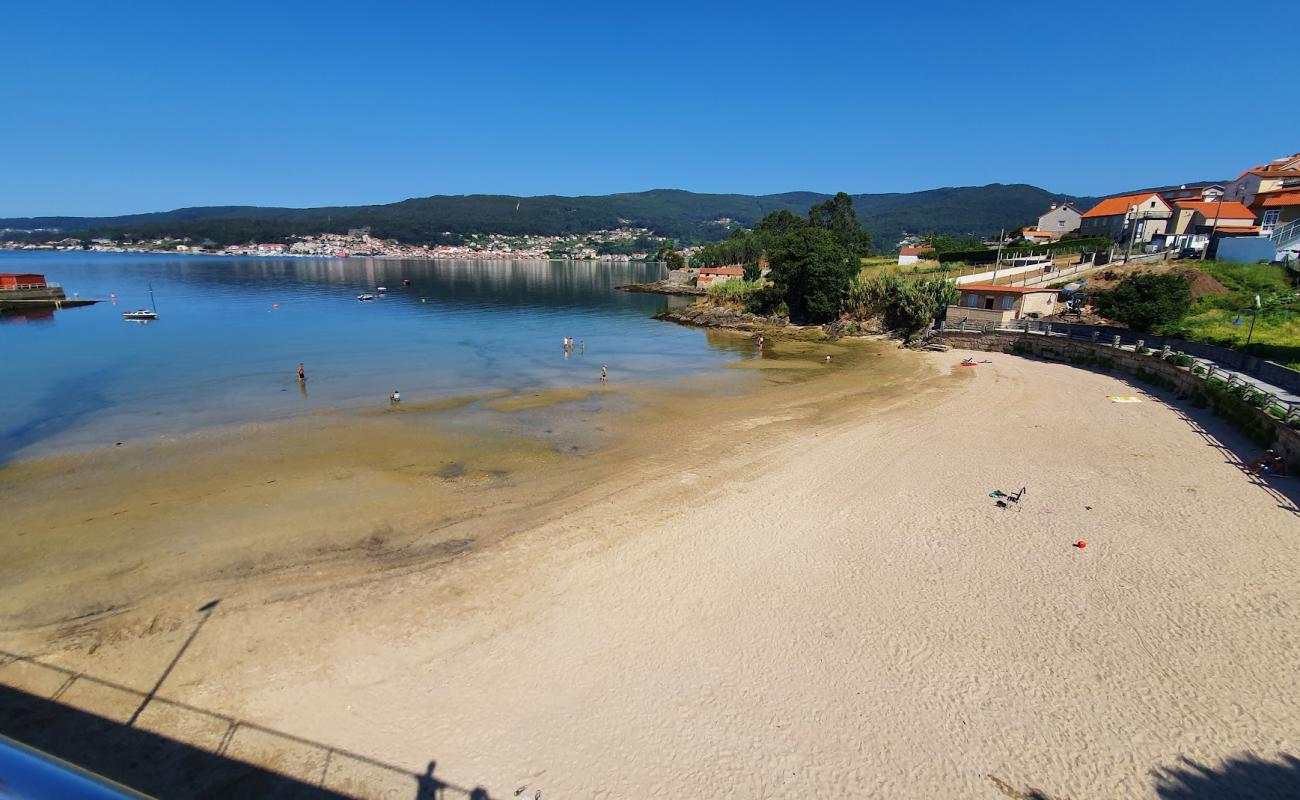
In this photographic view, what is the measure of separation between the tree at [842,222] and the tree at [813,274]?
31568 millimetres

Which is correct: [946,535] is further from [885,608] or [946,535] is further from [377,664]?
[377,664]

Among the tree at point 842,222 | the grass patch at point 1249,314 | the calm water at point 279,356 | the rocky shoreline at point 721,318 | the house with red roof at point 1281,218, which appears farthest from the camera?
the tree at point 842,222

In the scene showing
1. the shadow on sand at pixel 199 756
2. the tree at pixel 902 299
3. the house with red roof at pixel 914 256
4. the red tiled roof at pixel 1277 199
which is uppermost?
the red tiled roof at pixel 1277 199

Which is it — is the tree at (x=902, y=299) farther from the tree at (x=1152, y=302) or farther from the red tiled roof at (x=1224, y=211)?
the red tiled roof at (x=1224, y=211)

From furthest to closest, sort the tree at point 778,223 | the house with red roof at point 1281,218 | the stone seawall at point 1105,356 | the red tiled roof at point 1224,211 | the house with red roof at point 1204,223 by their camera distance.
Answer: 1. the tree at point 778,223
2. the red tiled roof at point 1224,211
3. the house with red roof at point 1204,223
4. the house with red roof at point 1281,218
5. the stone seawall at point 1105,356

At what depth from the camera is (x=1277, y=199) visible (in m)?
51.1

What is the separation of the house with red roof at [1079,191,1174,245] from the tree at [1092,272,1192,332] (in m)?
21.8

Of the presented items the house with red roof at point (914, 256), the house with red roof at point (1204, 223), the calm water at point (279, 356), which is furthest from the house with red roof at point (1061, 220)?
the calm water at point (279, 356)

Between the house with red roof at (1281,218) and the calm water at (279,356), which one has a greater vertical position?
the house with red roof at (1281,218)

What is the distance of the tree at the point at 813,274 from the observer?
189 feet

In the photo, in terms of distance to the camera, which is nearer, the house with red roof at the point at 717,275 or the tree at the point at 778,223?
the house with red roof at the point at 717,275

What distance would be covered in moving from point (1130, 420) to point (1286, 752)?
1918 centimetres

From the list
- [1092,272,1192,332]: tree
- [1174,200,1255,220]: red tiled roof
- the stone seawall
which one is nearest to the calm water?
the stone seawall

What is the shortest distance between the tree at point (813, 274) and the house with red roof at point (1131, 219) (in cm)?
2573
